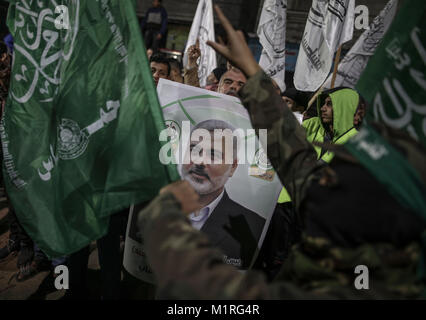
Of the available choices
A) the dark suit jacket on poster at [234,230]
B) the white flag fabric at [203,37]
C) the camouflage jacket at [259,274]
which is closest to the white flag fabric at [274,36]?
the white flag fabric at [203,37]

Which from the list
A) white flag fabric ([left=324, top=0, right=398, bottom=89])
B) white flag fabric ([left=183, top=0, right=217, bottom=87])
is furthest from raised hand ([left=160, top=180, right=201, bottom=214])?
white flag fabric ([left=183, top=0, right=217, bottom=87])

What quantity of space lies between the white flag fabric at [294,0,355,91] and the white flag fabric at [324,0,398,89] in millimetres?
191

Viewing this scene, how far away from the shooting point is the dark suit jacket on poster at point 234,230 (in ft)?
5.24

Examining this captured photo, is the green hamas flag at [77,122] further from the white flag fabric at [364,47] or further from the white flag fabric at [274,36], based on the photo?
the white flag fabric at [364,47]

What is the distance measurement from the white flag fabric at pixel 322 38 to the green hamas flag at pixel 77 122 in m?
2.66

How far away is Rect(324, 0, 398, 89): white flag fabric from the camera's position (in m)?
3.19

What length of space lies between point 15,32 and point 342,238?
2124 mm

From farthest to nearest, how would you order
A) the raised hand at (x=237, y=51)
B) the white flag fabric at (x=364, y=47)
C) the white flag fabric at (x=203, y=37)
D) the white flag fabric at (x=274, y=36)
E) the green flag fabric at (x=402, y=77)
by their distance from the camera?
the white flag fabric at (x=203, y=37)
the white flag fabric at (x=274, y=36)
the white flag fabric at (x=364, y=47)
the raised hand at (x=237, y=51)
the green flag fabric at (x=402, y=77)

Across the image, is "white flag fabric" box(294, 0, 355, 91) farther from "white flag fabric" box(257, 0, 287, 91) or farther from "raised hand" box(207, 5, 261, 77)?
"raised hand" box(207, 5, 261, 77)

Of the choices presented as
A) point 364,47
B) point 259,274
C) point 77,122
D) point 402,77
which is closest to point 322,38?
point 364,47

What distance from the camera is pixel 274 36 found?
3.74 metres

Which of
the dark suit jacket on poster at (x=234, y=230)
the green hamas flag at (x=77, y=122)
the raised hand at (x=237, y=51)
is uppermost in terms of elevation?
the raised hand at (x=237, y=51)

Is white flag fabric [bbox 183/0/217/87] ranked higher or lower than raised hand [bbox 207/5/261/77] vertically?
lower
